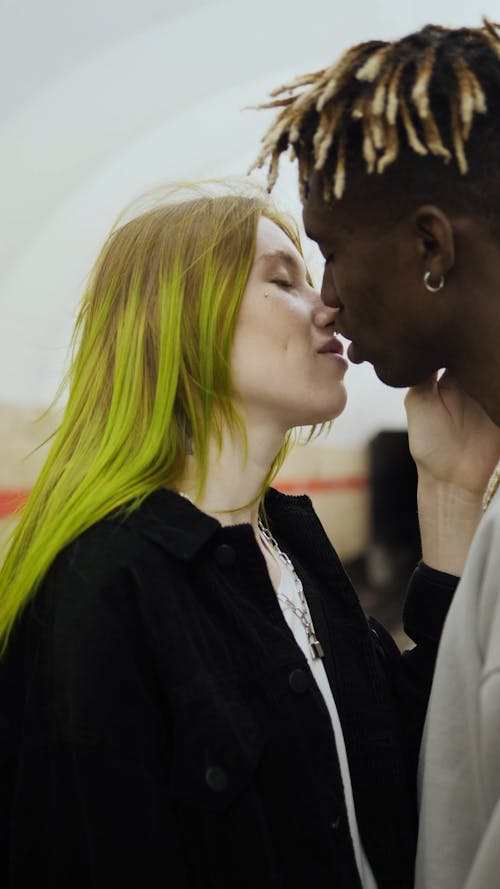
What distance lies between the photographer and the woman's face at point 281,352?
1.41 m

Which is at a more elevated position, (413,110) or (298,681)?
(413,110)

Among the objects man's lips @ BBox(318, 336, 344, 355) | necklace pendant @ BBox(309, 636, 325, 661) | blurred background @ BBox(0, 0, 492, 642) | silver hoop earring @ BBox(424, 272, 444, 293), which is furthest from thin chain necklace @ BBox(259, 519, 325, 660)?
silver hoop earring @ BBox(424, 272, 444, 293)

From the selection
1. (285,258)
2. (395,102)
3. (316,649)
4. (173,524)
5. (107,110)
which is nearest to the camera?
(395,102)

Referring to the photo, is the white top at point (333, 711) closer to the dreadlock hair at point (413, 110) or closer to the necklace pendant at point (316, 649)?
the necklace pendant at point (316, 649)

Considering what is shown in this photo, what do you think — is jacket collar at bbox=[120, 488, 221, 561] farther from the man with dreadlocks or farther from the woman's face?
the man with dreadlocks

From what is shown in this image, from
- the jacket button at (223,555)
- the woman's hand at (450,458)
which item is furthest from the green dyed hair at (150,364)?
the woman's hand at (450,458)

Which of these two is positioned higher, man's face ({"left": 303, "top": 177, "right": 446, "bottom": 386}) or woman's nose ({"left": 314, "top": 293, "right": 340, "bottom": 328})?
man's face ({"left": 303, "top": 177, "right": 446, "bottom": 386})

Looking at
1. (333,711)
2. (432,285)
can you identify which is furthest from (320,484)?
(432,285)

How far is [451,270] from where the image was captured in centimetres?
113

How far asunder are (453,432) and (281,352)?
358 millimetres

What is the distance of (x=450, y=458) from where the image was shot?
1.54 m

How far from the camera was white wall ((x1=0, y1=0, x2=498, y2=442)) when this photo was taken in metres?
1.69

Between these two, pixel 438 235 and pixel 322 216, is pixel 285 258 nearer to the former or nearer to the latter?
pixel 322 216

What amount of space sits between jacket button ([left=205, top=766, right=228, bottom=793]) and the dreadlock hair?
77cm
